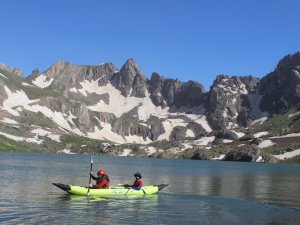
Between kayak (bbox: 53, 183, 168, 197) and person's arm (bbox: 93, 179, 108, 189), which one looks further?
person's arm (bbox: 93, 179, 108, 189)

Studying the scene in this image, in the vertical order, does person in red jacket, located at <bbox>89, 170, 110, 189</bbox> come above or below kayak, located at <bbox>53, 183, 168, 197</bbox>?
above

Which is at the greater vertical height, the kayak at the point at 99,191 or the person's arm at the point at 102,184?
the person's arm at the point at 102,184

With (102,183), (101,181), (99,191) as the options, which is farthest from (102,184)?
(99,191)

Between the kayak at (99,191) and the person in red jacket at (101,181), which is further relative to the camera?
the person in red jacket at (101,181)


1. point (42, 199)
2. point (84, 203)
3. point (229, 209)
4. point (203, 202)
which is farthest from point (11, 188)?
point (229, 209)

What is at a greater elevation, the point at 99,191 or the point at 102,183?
the point at 102,183

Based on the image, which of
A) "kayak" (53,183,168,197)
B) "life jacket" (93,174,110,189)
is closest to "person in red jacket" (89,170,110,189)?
"life jacket" (93,174,110,189)

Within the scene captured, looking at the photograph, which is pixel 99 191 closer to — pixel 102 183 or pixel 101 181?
pixel 102 183

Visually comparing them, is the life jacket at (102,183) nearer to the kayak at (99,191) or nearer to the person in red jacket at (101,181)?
the person in red jacket at (101,181)

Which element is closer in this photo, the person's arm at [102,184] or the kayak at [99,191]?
the kayak at [99,191]

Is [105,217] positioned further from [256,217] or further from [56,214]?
[256,217]

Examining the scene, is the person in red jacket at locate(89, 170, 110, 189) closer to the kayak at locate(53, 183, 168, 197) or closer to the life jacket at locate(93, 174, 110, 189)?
the life jacket at locate(93, 174, 110, 189)

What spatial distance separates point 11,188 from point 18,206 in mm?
18151

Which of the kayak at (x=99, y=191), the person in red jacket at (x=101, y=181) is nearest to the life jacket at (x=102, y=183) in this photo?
the person in red jacket at (x=101, y=181)
